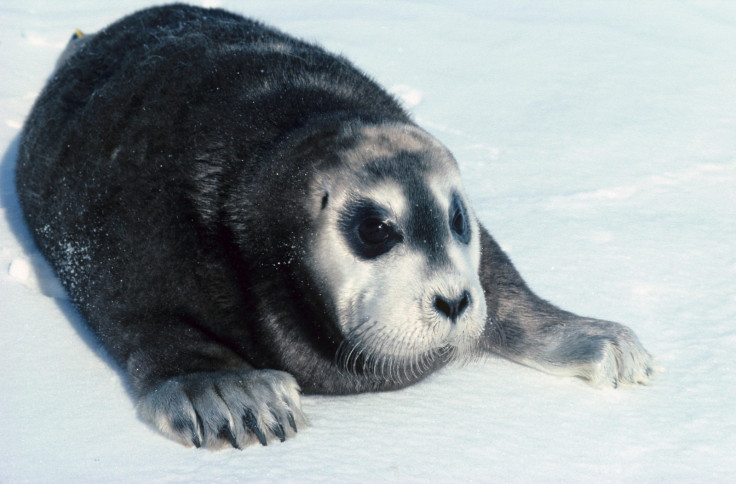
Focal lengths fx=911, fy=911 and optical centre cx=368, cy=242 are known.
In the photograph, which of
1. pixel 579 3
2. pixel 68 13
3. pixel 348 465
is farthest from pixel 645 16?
pixel 348 465

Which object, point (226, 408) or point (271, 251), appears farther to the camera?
point (271, 251)

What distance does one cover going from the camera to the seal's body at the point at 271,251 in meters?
2.78

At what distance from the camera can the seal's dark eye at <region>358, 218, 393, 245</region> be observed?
279 cm

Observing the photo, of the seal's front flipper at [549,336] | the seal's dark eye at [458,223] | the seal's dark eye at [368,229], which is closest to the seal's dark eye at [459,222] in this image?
the seal's dark eye at [458,223]

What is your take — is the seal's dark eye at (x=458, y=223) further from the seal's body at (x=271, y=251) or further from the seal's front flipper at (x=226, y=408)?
the seal's front flipper at (x=226, y=408)

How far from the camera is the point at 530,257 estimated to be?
4.04 m

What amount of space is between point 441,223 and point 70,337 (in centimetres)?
Result: 150

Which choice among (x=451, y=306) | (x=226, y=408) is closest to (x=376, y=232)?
(x=451, y=306)

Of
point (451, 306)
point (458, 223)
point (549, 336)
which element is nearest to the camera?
point (451, 306)

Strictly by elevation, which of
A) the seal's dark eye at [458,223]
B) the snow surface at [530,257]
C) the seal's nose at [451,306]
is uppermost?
the seal's dark eye at [458,223]

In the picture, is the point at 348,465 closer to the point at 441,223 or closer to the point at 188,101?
the point at 441,223

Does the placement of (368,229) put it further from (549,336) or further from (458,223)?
(549,336)

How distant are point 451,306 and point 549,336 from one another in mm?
802

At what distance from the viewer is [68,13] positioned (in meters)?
8.22
